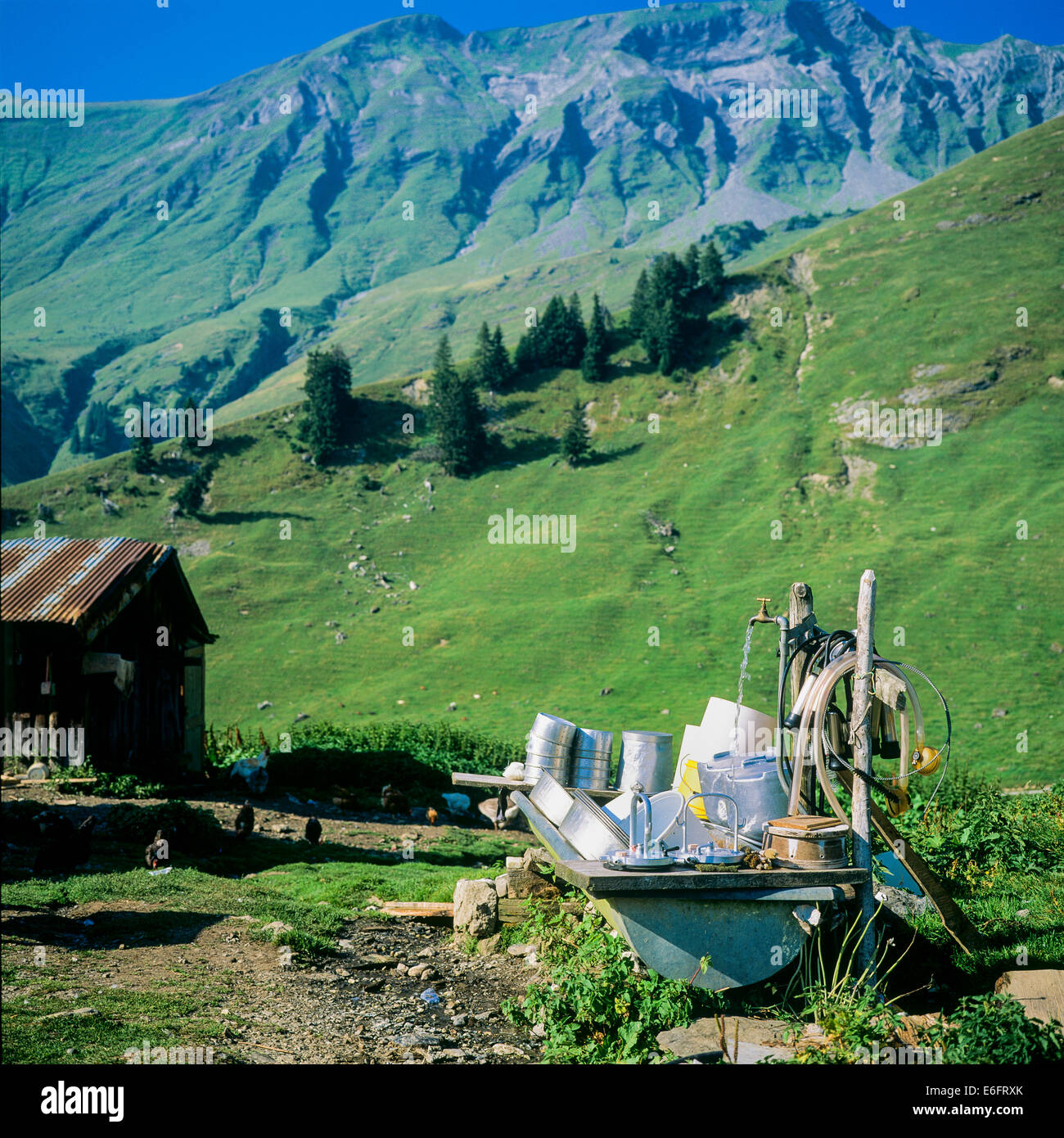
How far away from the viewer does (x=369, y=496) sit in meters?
69.2

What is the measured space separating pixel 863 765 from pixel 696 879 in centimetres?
166

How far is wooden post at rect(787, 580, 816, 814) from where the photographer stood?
851 cm

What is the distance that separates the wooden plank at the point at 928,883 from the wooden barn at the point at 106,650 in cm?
1701

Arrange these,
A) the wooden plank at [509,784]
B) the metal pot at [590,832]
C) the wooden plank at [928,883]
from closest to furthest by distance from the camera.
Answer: the wooden plank at [928,883]
the metal pot at [590,832]
the wooden plank at [509,784]

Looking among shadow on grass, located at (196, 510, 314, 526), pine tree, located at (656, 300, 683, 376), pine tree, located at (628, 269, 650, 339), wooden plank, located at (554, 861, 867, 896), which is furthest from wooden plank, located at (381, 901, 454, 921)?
pine tree, located at (628, 269, 650, 339)

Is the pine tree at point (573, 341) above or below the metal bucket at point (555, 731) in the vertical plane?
above

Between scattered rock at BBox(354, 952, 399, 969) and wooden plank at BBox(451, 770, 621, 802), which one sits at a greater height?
wooden plank at BBox(451, 770, 621, 802)

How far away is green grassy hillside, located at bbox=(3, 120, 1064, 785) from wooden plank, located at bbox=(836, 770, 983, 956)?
25.7 metres

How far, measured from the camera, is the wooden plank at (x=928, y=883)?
25.5 feet

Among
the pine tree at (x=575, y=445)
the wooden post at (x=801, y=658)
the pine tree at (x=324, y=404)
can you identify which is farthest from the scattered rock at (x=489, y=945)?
the pine tree at (x=324, y=404)

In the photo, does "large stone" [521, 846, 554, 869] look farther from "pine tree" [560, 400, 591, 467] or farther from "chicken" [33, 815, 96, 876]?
"pine tree" [560, 400, 591, 467]

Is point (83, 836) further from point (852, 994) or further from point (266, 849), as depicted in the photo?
point (852, 994)

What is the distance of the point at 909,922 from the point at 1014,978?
1615mm

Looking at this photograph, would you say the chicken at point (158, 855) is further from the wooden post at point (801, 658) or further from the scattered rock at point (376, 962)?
the wooden post at point (801, 658)
